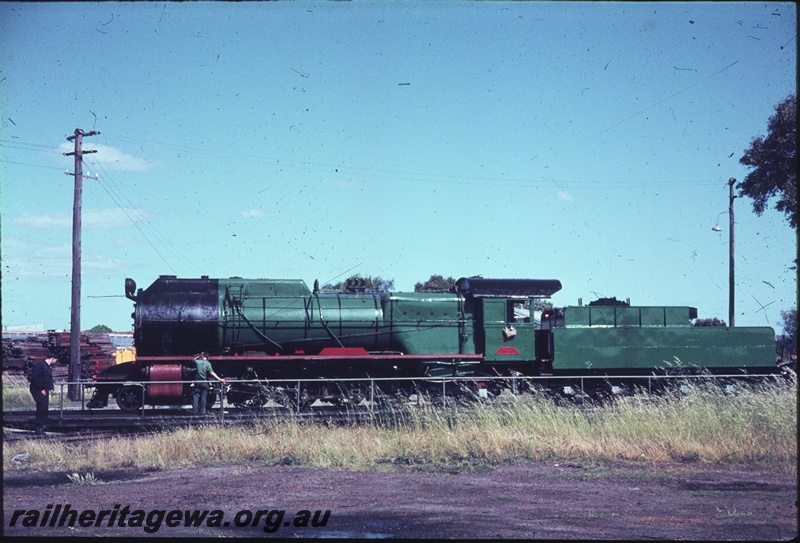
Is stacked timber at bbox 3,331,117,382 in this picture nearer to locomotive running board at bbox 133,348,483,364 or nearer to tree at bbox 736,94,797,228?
locomotive running board at bbox 133,348,483,364

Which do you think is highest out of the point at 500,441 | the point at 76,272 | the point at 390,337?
the point at 76,272

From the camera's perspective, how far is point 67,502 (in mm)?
9117

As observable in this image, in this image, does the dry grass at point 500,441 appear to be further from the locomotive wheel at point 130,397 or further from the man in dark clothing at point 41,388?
the locomotive wheel at point 130,397

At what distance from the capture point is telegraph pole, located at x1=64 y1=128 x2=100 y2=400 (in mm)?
25109

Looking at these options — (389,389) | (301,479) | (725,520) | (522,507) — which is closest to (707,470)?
(725,520)

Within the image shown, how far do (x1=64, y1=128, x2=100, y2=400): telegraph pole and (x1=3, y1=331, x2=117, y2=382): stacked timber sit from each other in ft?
7.60

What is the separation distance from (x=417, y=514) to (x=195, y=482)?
3.90 metres

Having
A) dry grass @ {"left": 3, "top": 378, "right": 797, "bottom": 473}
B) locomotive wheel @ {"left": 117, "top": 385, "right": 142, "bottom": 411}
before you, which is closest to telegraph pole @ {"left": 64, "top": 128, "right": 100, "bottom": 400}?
locomotive wheel @ {"left": 117, "top": 385, "right": 142, "bottom": 411}

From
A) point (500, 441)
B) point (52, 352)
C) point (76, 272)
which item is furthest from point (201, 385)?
point (52, 352)

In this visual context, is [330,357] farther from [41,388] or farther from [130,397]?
[41,388]

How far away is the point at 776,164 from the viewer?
3644cm

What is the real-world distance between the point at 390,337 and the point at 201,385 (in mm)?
5449

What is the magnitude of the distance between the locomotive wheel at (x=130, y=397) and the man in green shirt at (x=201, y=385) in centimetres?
186

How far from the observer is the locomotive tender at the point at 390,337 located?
18.9 m
